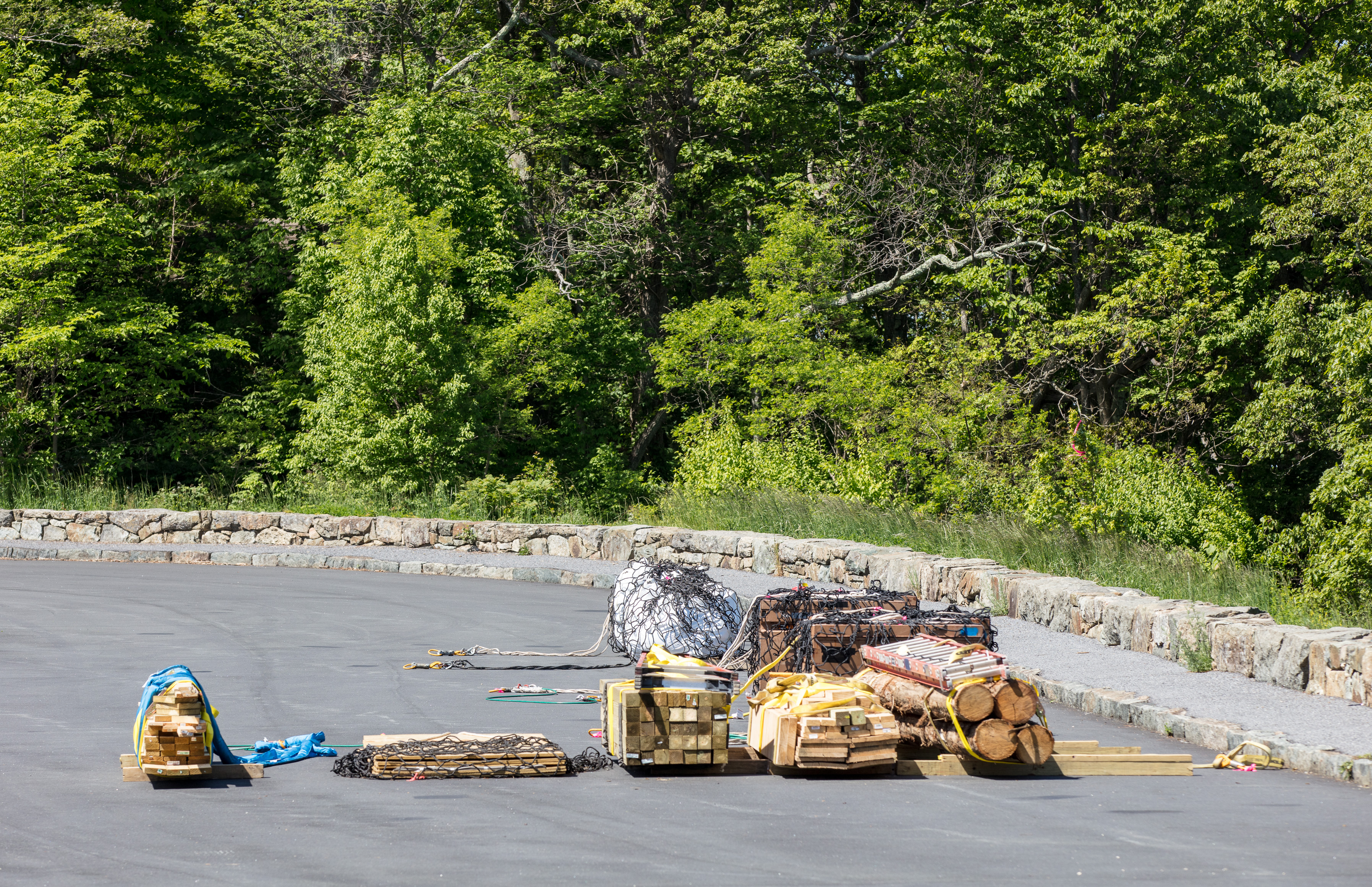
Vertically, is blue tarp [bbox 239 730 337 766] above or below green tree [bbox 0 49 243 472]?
below

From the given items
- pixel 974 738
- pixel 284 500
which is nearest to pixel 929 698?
pixel 974 738

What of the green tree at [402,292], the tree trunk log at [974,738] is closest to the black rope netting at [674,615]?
the tree trunk log at [974,738]

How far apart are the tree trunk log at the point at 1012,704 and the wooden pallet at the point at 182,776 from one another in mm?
4501

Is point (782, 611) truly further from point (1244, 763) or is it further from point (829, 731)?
point (1244, 763)

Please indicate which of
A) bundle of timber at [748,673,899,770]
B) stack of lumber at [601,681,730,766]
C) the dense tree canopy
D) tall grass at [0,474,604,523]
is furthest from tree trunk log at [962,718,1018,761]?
tall grass at [0,474,604,523]

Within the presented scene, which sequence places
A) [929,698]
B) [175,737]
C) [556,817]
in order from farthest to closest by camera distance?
1. [929,698]
2. [175,737]
3. [556,817]

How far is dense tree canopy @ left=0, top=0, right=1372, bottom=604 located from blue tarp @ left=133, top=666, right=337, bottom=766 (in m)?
16.0

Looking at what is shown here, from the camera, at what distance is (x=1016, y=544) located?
17625mm

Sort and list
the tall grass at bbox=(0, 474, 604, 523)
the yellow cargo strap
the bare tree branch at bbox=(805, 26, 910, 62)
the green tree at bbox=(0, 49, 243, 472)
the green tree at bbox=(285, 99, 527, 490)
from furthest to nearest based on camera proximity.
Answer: the bare tree branch at bbox=(805, 26, 910, 62), the green tree at bbox=(0, 49, 243, 472), the green tree at bbox=(285, 99, 527, 490), the tall grass at bbox=(0, 474, 604, 523), the yellow cargo strap

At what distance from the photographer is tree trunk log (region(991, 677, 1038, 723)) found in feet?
26.8

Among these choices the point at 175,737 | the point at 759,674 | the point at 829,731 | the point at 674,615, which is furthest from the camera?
the point at 674,615

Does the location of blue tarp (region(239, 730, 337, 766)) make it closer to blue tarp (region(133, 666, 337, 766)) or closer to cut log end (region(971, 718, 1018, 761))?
blue tarp (region(133, 666, 337, 766))

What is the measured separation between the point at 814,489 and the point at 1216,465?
13000mm

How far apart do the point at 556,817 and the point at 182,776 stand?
2310 millimetres
